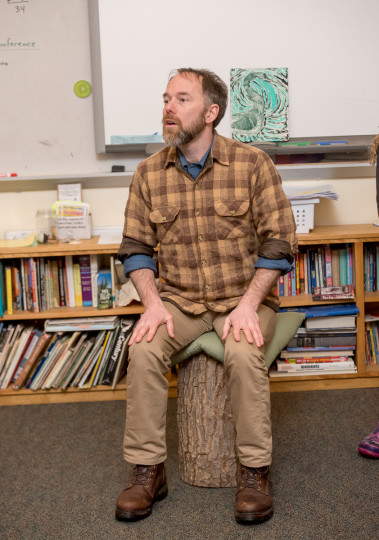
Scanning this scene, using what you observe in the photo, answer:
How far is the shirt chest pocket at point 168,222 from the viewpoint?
6.78 ft

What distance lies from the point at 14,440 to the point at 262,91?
1819 mm

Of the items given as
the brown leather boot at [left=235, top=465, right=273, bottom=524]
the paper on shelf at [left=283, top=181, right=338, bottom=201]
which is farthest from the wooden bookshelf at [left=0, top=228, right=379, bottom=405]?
the brown leather boot at [left=235, top=465, right=273, bottom=524]

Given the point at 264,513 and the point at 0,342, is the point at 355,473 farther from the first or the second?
the point at 0,342

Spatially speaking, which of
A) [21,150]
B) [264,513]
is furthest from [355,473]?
[21,150]

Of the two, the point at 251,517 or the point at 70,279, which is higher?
the point at 70,279

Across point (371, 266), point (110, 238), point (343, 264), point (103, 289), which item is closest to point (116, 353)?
point (103, 289)

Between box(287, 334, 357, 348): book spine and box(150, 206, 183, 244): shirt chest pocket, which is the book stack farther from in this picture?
box(150, 206, 183, 244): shirt chest pocket

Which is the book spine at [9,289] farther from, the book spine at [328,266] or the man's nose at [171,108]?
the book spine at [328,266]

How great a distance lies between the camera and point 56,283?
277 cm

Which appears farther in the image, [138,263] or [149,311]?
[138,263]

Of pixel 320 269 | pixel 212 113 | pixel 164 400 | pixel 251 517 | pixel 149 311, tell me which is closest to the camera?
pixel 251 517

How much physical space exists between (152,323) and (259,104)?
1.36 metres

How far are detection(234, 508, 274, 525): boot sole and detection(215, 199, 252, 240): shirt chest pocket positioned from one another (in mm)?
849

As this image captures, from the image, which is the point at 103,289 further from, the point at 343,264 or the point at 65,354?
the point at 343,264
